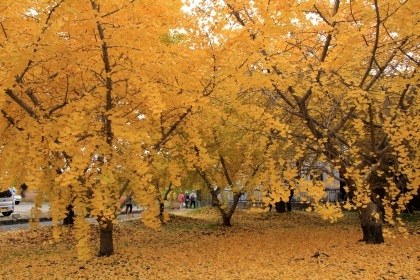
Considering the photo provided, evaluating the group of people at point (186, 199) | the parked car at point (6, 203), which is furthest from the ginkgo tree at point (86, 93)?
the group of people at point (186, 199)

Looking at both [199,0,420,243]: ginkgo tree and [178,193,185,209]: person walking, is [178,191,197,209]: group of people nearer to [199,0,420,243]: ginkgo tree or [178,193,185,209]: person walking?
[178,193,185,209]: person walking

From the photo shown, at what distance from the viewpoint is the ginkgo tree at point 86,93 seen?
16.6 feet

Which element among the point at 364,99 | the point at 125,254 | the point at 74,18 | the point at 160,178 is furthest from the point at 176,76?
the point at 160,178

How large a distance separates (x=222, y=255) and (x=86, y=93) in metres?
4.17

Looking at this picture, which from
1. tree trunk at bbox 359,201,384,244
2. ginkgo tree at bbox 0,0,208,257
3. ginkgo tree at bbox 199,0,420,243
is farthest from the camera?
tree trunk at bbox 359,201,384,244

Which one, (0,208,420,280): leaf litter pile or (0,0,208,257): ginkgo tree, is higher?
(0,0,208,257): ginkgo tree

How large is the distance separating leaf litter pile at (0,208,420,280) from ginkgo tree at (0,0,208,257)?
1.13 m

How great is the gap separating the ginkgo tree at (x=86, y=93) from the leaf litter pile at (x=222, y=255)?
113 centimetres

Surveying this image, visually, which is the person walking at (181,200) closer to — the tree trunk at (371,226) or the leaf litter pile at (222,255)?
the leaf litter pile at (222,255)

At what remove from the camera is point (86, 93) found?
18.7ft

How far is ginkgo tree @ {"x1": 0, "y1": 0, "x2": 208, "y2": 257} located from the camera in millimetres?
5047

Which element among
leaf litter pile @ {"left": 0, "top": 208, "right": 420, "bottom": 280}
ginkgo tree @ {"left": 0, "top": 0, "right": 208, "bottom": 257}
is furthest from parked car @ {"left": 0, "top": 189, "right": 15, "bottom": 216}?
ginkgo tree @ {"left": 0, "top": 0, "right": 208, "bottom": 257}

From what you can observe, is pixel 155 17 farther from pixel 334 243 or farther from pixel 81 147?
pixel 334 243

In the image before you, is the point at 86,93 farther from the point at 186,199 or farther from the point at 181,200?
the point at 186,199
